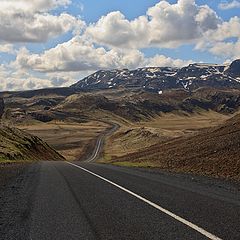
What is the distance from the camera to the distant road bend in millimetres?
9430

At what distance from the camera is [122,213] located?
11.9 meters

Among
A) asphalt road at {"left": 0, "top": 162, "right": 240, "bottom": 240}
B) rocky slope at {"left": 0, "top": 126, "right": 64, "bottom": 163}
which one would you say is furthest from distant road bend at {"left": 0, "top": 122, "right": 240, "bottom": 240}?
rocky slope at {"left": 0, "top": 126, "right": 64, "bottom": 163}

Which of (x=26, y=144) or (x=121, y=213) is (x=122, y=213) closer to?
(x=121, y=213)

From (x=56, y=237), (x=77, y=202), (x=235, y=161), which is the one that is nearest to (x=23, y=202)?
(x=77, y=202)

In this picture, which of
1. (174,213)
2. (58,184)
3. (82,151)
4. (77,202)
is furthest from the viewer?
(82,151)

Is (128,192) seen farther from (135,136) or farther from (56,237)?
(135,136)

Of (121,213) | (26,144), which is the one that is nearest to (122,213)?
(121,213)

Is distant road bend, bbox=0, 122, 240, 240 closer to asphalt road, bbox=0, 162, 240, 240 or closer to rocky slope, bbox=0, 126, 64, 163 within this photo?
asphalt road, bbox=0, 162, 240, 240

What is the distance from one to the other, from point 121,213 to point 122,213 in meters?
0.03

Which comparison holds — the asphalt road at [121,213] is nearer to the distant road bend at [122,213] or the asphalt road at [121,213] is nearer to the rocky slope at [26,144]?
the distant road bend at [122,213]

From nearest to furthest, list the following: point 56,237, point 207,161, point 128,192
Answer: point 56,237, point 128,192, point 207,161

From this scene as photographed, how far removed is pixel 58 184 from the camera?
20312 millimetres

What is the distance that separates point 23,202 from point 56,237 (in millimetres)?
5390

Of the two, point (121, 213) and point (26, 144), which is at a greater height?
point (121, 213)
